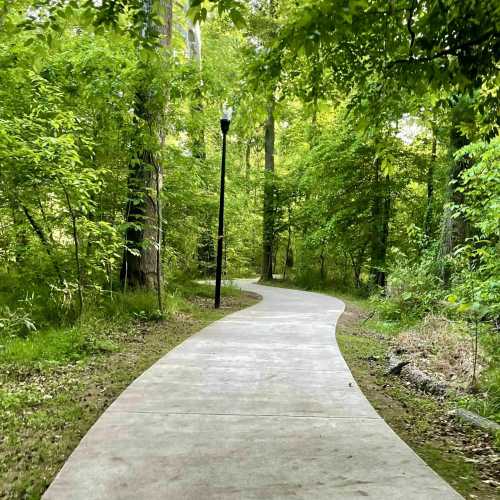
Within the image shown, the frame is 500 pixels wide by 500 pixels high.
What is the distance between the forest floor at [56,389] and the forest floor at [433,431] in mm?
2450

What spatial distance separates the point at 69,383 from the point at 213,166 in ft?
38.8

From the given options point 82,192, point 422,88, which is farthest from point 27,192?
point 422,88

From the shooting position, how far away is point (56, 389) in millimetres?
4625

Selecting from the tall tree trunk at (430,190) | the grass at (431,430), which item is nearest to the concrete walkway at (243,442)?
the grass at (431,430)

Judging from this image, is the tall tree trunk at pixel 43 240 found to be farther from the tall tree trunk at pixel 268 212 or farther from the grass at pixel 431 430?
the tall tree trunk at pixel 268 212

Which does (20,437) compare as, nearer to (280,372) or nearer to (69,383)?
(69,383)

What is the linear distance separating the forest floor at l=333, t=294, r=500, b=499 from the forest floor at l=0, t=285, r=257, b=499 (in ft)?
8.04

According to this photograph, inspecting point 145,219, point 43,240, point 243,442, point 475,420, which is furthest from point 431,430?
point 145,219

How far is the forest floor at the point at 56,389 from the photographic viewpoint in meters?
3.03

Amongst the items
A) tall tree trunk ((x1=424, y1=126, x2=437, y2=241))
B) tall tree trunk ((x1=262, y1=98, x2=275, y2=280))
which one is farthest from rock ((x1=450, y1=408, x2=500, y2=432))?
tall tree trunk ((x1=262, y1=98, x2=275, y2=280))

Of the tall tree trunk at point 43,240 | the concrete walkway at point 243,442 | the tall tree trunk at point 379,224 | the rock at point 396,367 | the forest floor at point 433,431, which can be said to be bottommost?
the forest floor at point 433,431

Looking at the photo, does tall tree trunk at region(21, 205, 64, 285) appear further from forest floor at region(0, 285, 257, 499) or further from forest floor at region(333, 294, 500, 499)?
forest floor at region(333, 294, 500, 499)

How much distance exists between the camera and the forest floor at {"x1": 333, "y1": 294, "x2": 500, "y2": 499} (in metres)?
3.04

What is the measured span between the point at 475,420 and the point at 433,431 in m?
0.42
